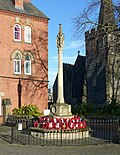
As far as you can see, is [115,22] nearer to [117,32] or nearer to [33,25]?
[117,32]

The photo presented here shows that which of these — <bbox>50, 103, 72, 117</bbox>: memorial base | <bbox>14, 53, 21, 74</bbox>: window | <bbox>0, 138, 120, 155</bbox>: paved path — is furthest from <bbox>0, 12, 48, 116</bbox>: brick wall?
<bbox>0, 138, 120, 155</bbox>: paved path

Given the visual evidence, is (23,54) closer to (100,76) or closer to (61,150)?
(100,76)

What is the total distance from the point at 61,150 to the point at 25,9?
80.1ft

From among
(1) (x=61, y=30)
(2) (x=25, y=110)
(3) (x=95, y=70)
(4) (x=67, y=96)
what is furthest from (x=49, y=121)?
(4) (x=67, y=96)

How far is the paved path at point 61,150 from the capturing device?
42.9 ft

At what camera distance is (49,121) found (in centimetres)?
1742

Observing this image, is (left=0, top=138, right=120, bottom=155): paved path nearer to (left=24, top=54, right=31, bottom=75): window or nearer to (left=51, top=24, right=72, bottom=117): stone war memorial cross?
(left=51, top=24, right=72, bottom=117): stone war memorial cross

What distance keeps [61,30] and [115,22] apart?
11.5 ft

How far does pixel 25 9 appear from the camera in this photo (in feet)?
116

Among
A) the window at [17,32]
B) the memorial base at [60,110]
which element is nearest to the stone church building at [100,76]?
the window at [17,32]

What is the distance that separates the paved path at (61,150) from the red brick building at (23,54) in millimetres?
15883

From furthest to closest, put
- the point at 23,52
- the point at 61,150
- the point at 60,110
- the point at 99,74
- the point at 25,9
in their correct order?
the point at 99,74 → the point at 25,9 → the point at 23,52 → the point at 60,110 → the point at 61,150

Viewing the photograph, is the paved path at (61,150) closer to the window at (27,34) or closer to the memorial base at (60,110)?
the memorial base at (60,110)

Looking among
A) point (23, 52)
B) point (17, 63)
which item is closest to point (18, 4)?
point (23, 52)
